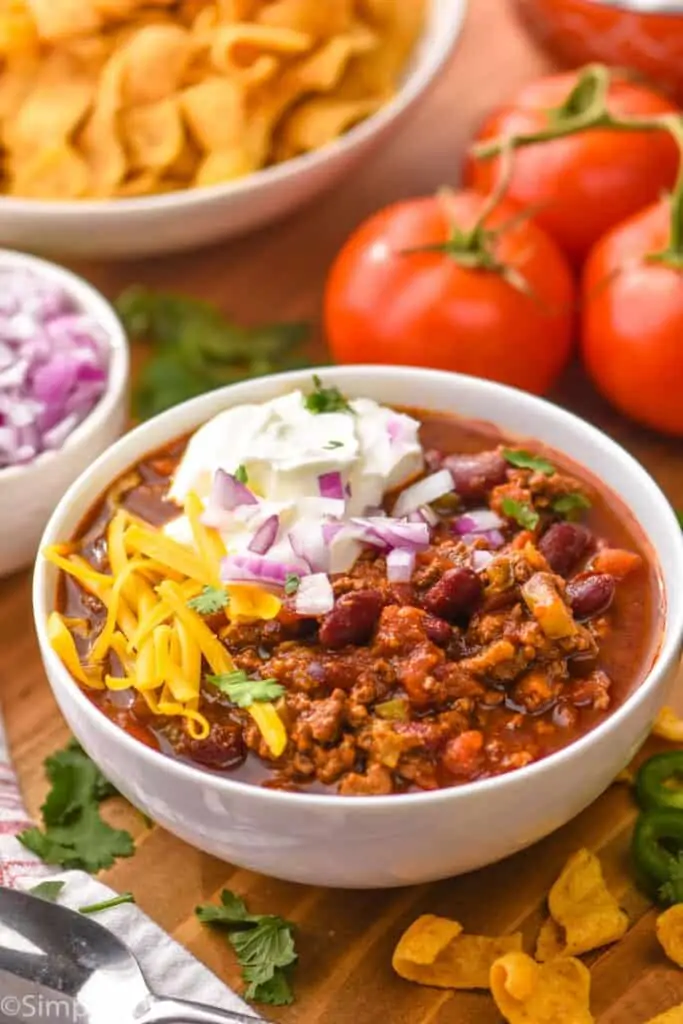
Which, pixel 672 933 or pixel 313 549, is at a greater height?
pixel 313 549

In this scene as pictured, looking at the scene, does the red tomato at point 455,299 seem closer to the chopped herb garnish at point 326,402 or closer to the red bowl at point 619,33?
the chopped herb garnish at point 326,402

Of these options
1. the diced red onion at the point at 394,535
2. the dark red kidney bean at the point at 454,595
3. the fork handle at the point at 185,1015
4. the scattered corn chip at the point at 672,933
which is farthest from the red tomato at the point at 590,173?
the fork handle at the point at 185,1015

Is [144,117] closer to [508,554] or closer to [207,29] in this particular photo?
[207,29]

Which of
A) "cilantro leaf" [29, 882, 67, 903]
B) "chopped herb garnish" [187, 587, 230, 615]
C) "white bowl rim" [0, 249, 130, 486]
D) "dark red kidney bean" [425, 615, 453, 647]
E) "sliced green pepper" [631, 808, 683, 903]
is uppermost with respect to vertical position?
"chopped herb garnish" [187, 587, 230, 615]

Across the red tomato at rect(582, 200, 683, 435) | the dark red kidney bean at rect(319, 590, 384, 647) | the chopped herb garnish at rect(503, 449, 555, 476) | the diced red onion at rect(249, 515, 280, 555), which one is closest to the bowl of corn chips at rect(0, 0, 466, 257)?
the red tomato at rect(582, 200, 683, 435)

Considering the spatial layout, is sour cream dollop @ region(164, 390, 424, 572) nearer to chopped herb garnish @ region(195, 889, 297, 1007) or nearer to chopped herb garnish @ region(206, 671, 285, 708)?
chopped herb garnish @ region(206, 671, 285, 708)

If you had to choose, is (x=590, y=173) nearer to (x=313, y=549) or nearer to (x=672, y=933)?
(x=313, y=549)

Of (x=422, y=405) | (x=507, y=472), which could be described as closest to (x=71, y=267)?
(x=422, y=405)

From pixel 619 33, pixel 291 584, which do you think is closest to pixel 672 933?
pixel 291 584
